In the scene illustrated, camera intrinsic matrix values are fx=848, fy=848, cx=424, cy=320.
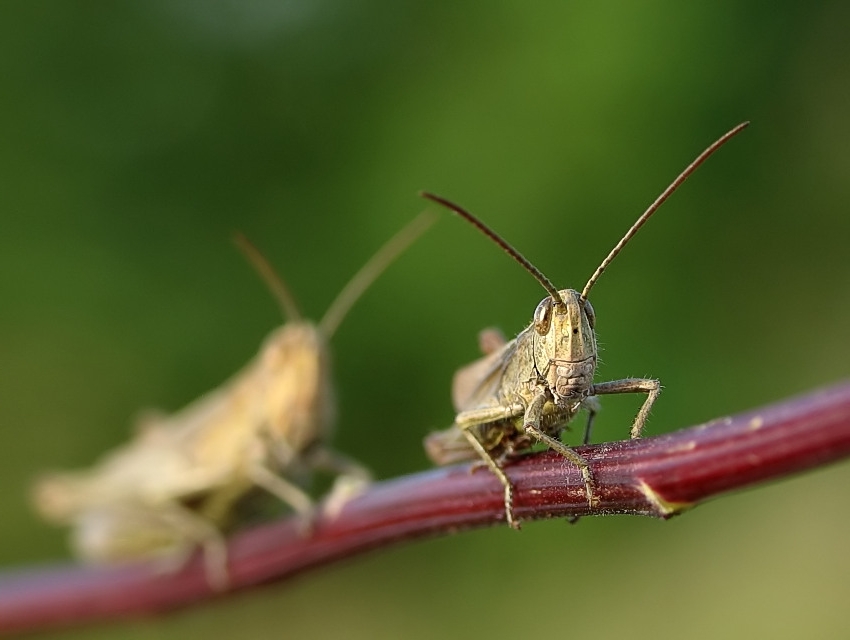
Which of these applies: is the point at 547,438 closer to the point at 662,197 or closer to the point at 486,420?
the point at 486,420

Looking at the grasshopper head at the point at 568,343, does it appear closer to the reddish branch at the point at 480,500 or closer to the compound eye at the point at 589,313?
the compound eye at the point at 589,313

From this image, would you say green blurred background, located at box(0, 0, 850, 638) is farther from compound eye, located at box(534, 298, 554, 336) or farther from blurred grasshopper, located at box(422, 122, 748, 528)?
compound eye, located at box(534, 298, 554, 336)

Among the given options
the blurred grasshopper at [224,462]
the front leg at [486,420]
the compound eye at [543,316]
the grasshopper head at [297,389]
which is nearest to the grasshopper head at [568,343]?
the compound eye at [543,316]

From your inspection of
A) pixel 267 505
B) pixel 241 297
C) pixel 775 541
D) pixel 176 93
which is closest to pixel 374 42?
pixel 176 93

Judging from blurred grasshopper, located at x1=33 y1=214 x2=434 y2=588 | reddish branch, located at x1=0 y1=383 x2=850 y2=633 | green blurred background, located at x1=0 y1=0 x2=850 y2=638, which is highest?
green blurred background, located at x1=0 y1=0 x2=850 y2=638

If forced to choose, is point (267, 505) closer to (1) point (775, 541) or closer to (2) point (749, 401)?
(2) point (749, 401)

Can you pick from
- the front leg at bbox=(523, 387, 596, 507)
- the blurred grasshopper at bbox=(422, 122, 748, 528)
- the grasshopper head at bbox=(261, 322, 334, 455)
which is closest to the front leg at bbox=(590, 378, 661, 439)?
the blurred grasshopper at bbox=(422, 122, 748, 528)
